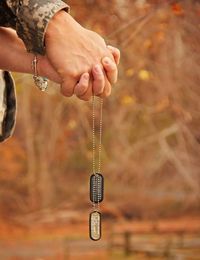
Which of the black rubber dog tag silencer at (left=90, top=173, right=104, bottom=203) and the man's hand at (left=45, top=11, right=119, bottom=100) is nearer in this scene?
the man's hand at (left=45, top=11, right=119, bottom=100)

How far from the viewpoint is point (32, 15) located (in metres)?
0.47

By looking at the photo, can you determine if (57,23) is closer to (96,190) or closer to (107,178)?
(96,190)

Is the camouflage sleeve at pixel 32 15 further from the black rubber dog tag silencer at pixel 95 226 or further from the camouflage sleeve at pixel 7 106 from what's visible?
the black rubber dog tag silencer at pixel 95 226

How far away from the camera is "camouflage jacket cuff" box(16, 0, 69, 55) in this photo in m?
0.47

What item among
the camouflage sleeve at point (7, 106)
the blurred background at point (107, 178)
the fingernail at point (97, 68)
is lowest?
the fingernail at point (97, 68)

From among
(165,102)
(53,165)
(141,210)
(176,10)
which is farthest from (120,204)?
(176,10)

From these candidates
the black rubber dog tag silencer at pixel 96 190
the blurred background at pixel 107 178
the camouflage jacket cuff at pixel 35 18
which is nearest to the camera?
the camouflage jacket cuff at pixel 35 18

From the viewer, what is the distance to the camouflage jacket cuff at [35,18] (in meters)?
0.47

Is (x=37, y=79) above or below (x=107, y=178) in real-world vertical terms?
below

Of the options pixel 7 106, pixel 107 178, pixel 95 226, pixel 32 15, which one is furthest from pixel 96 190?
pixel 107 178

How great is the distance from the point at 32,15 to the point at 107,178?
12.9ft

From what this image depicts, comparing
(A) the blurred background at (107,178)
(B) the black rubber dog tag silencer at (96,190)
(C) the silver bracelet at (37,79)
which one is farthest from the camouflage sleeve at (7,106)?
(A) the blurred background at (107,178)

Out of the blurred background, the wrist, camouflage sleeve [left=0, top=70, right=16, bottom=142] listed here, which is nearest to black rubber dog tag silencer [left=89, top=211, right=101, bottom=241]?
camouflage sleeve [left=0, top=70, right=16, bottom=142]

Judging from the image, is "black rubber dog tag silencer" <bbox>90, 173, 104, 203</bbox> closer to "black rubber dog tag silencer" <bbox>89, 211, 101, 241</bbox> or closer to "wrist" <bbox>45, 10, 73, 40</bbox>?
"black rubber dog tag silencer" <bbox>89, 211, 101, 241</bbox>
